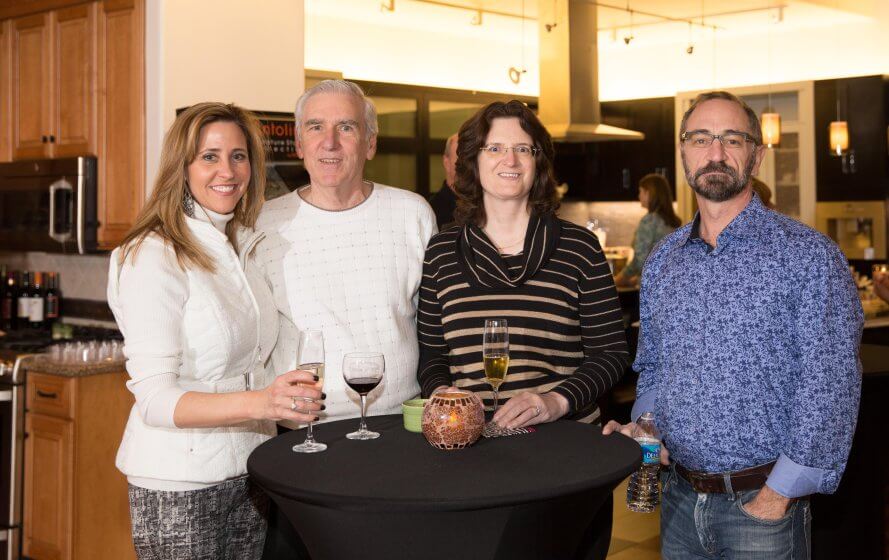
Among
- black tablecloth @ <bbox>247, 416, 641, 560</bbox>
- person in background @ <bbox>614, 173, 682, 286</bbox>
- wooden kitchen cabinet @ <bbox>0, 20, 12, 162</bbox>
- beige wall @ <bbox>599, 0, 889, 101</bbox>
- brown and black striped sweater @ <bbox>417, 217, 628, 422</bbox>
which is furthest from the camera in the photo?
beige wall @ <bbox>599, 0, 889, 101</bbox>

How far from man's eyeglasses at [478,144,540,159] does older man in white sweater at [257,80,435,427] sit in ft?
1.26

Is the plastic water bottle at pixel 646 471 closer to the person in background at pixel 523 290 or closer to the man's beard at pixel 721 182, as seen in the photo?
the person in background at pixel 523 290

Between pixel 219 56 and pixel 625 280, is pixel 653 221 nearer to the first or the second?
pixel 625 280

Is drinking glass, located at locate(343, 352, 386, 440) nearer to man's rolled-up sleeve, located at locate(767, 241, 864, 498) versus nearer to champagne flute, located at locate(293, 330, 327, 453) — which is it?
champagne flute, located at locate(293, 330, 327, 453)

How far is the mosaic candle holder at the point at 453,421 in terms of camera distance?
7.30 ft

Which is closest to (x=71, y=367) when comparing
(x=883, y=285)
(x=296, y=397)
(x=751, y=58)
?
(x=296, y=397)

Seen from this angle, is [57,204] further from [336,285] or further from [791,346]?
[791,346]

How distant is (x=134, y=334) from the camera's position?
2293mm

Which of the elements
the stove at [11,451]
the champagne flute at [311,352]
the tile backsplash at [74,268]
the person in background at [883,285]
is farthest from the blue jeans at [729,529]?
the tile backsplash at [74,268]

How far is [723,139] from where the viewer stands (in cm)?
235

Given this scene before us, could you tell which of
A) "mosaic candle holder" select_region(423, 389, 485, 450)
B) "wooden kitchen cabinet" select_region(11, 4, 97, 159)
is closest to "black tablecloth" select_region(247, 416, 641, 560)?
"mosaic candle holder" select_region(423, 389, 485, 450)

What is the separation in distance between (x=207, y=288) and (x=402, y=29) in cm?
707

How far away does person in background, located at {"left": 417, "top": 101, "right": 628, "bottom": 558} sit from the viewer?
268cm

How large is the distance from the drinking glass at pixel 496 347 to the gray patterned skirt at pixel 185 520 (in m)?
0.71
